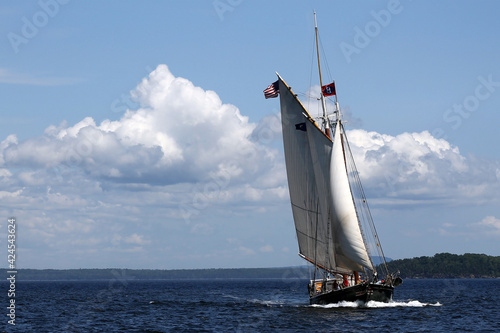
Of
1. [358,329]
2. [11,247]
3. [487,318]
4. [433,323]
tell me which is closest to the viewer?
[11,247]

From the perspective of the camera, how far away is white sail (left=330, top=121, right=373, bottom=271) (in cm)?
7062

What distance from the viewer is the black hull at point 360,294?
7069 centimetres

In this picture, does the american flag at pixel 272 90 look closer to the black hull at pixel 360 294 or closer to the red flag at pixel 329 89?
the red flag at pixel 329 89

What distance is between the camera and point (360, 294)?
71062mm

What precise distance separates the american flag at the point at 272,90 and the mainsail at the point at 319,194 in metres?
0.61

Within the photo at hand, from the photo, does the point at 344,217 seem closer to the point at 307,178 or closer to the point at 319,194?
the point at 319,194

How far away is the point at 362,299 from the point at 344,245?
5851 millimetres

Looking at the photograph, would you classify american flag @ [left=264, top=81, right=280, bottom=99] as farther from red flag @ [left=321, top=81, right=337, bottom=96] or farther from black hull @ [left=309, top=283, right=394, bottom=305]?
black hull @ [left=309, top=283, right=394, bottom=305]

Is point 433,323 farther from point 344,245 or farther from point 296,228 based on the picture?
point 296,228

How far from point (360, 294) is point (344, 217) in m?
8.02

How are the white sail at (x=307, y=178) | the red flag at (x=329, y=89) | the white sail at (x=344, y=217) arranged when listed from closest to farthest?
the white sail at (x=344, y=217)
the white sail at (x=307, y=178)
the red flag at (x=329, y=89)

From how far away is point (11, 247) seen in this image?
1909 inches

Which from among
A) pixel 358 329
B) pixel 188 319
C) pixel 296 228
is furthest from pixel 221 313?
pixel 358 329

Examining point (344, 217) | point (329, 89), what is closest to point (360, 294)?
point (344, 217)
